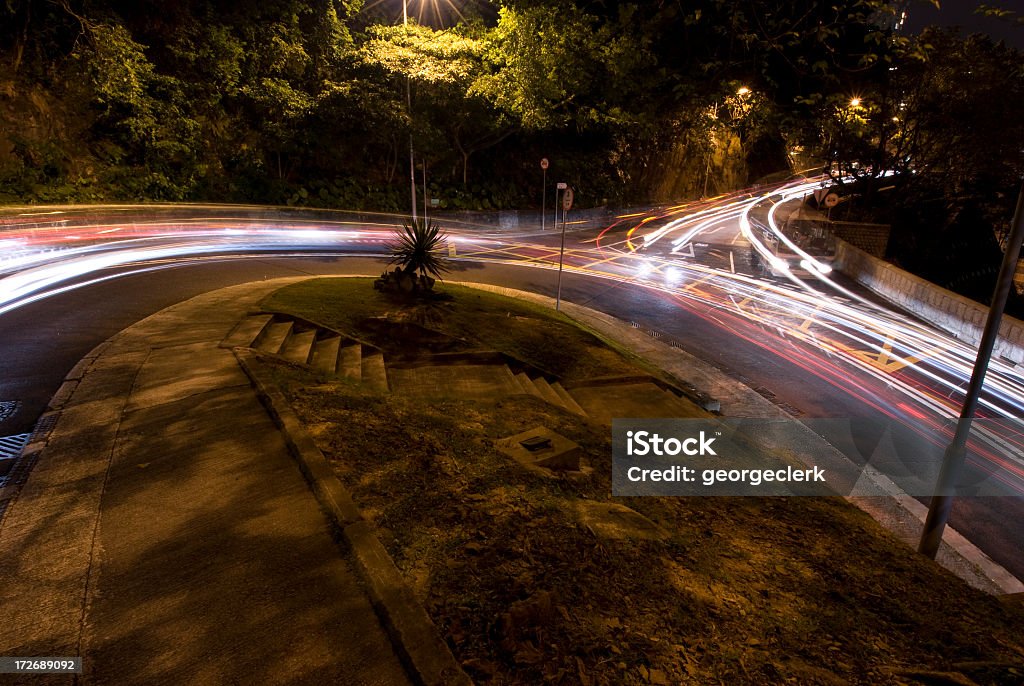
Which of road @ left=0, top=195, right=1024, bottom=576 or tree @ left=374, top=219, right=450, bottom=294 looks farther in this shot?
tree @ left=374, top=219, right=450, bottom=294

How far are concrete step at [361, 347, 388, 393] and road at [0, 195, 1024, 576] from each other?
463 cm

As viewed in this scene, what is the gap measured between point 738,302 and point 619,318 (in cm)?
557

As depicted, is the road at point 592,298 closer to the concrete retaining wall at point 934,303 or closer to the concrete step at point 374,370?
the concrete retaining wall at point 934,303

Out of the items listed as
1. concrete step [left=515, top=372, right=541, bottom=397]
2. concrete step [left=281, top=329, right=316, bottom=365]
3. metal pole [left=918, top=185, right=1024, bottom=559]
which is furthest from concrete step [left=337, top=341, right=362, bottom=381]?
metal pole [left=918, top=185, right=1024, bottom=559]

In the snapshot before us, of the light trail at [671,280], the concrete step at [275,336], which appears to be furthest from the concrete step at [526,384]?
the light trail at [671,280]

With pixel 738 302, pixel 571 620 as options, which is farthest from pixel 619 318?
pixel 571 620

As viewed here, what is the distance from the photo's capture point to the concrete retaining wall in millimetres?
14625

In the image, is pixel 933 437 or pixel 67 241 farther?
pixel 67 241

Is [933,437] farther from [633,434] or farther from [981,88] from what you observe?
[981,88]

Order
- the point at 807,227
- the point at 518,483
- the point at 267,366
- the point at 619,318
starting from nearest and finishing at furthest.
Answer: the point at 518,483, the point at 267,366, the point at 619,318, the point at 807,227

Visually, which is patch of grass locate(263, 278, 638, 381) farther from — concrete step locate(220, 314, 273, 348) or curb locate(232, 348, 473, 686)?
curb locate(232, 348, 473, 686)

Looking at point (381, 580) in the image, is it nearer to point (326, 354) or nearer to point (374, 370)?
point (374, 370)

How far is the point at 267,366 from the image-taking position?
8383 millimetres

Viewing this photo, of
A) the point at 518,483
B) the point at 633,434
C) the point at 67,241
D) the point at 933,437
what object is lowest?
the point at 933,437
